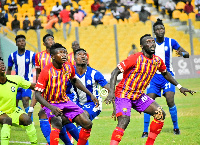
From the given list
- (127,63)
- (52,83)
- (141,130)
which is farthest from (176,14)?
(52,83)

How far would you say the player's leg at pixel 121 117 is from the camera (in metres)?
7.84

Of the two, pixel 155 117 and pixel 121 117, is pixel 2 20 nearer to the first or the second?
pixel 155 117

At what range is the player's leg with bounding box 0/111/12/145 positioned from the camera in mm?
8414

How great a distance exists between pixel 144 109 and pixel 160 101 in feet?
30.9

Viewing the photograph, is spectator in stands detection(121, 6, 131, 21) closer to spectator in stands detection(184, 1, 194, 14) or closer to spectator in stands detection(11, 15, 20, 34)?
spectator in stands detection(184, 1, 194, 14)

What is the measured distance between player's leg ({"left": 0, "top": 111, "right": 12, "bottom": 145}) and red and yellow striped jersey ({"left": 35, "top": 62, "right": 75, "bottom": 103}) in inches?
36.0

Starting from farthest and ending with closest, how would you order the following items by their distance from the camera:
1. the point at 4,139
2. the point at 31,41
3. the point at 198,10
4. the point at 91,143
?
the point at 198,10 → the point at 31,41 → the point at 91,143 → the point at 4,139

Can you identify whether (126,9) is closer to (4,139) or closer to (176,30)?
(176,30)

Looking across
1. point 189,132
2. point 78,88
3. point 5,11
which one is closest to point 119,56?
point 5,11

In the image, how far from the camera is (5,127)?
28.1 ft

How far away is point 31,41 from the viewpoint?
26.8 metres

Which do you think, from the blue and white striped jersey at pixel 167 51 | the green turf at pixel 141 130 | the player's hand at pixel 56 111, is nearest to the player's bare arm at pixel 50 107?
the player's hand at pixel 56 111

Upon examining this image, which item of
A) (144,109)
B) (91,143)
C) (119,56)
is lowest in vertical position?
→ (91,143)

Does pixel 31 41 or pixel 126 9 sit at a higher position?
pixel 126 9
